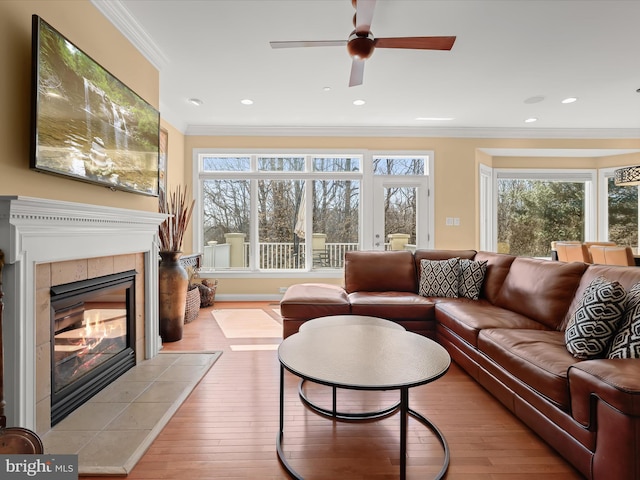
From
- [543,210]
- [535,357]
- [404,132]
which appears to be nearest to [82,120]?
[535,357]

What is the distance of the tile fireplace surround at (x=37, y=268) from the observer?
155 centimetres

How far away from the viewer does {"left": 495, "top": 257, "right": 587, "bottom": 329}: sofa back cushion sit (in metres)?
2.34

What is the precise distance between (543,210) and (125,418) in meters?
7.12

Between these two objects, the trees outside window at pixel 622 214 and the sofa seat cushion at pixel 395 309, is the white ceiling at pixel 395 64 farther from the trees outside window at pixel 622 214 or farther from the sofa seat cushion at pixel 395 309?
the sofa seat cushion at pixel 395 309

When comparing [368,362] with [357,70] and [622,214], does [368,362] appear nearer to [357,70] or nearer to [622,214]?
[357,70]

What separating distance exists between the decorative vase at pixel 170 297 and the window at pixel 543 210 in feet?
18.5

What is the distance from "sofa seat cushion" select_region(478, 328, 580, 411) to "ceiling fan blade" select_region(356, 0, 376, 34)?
7.37 ft

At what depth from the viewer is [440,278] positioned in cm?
340

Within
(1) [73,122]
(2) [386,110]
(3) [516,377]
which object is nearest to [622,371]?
(3) [516,377]

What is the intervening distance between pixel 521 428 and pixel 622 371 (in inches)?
29.3

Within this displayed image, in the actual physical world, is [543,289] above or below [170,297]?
above

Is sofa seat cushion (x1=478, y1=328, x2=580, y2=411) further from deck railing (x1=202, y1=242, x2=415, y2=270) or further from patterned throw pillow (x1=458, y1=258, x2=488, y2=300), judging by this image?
deck railing (x1=202, y1=242, x2=415, y2=270)

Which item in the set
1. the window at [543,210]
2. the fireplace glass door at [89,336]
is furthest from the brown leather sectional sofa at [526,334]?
the window at [543,210]

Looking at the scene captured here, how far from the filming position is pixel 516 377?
6.09 ft
